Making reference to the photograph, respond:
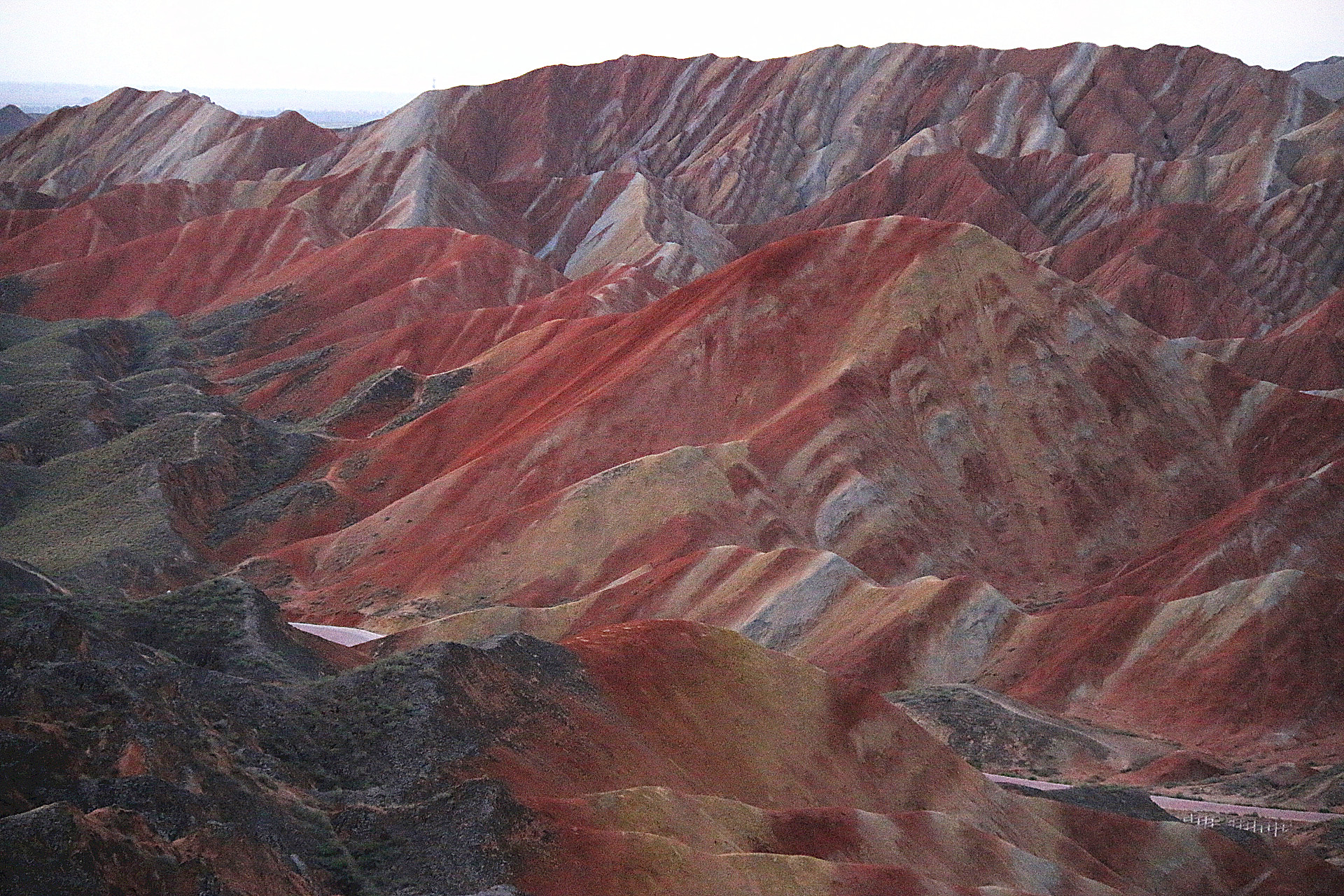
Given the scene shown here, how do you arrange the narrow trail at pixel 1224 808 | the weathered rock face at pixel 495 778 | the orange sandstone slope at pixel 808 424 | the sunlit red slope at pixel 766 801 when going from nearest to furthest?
the weathered rock face at pixel 495 778, the sunlit red slope at pixel 766 801, the narrow trail at pixel 1224 808, the orange sandstone slope at pixel 808 424

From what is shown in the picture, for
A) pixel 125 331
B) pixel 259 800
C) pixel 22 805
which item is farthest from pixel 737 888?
pixel 125 331

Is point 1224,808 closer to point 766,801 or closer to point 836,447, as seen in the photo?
point 766,801

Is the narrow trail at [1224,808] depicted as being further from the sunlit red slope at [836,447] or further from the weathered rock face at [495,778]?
the sunlit red slope at [836,447]

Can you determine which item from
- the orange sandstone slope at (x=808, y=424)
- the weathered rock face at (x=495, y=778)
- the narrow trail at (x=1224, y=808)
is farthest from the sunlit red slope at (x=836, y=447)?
the weathered rock face at (x=495, y=778)

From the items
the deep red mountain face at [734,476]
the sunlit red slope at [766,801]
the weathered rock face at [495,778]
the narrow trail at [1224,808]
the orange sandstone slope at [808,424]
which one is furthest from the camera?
the orange sandstone slope at [808,424]

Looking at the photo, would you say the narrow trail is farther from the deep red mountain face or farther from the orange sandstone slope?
the orange sandstone slope

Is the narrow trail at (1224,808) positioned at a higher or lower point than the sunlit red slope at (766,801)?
lower

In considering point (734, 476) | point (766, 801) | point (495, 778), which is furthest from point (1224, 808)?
point (734, 476)

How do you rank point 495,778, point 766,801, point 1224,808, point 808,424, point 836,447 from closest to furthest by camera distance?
point 495,778 → point 766,801 → point 1224,808 → point 836,447 → point 808,424
